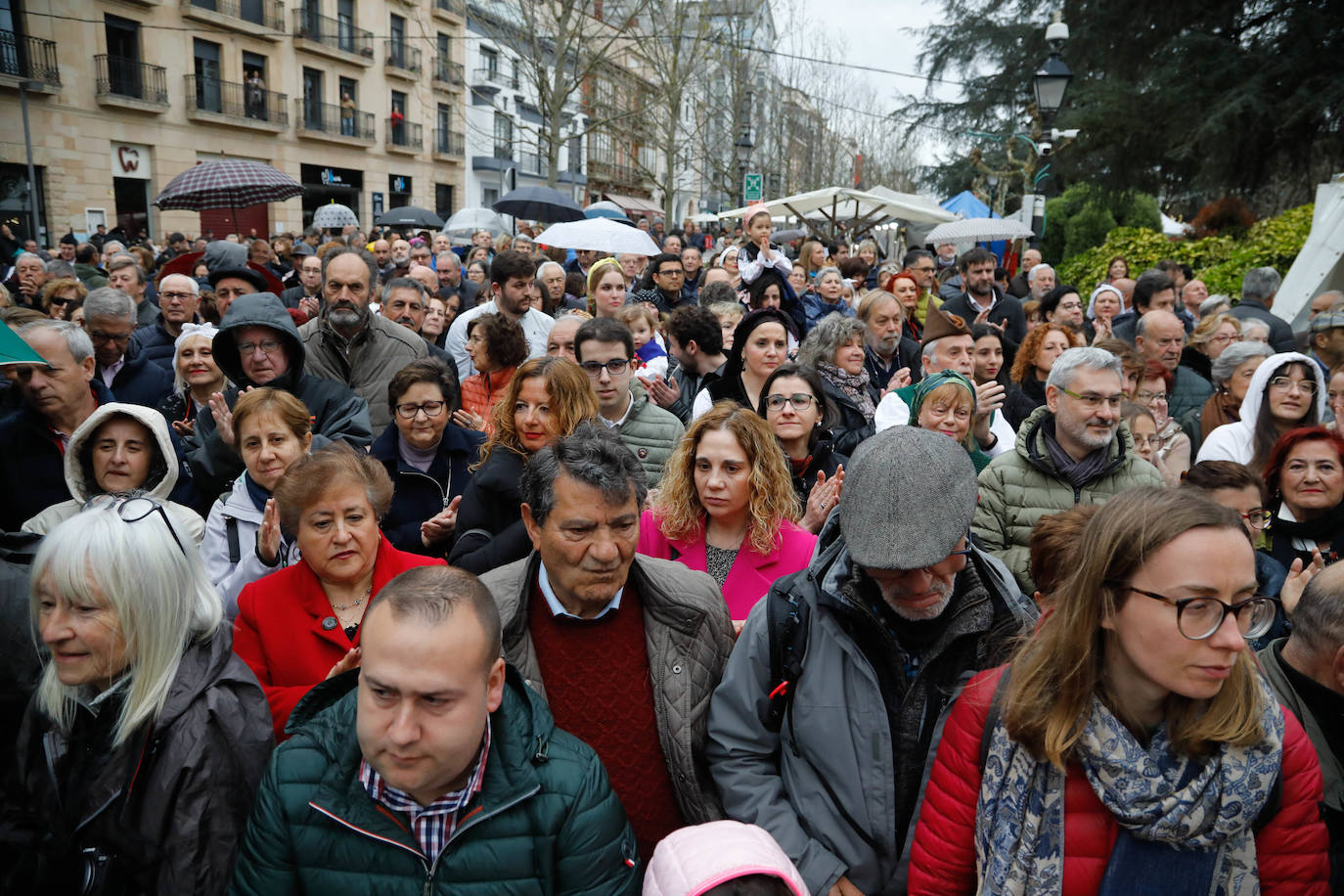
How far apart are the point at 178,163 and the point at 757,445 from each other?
1292 inches

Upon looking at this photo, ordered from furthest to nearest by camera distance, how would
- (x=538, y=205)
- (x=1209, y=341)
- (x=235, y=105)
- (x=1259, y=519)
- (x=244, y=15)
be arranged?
(x=244, y=15)
(x=235, y=105)
(x=538, y=205)
(x=1209, y=341)
(x=1259, y=519)

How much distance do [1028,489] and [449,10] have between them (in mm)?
43772

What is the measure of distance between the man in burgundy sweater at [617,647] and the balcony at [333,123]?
36687 mm

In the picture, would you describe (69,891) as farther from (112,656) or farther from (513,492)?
(513,492)

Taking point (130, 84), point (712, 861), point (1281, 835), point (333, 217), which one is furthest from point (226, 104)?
point (1281, 835)

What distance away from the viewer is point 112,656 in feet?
7.41

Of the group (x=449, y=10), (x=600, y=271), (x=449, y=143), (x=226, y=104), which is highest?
(x=449, y=10)

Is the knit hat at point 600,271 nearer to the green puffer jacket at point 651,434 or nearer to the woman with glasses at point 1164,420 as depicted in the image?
the green puffer jacket at point 651,434

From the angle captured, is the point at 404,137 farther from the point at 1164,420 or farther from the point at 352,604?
the point at 352,604

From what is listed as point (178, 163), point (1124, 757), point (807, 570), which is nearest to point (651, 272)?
point (807, 570)

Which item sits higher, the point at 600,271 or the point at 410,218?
the point at 410,218

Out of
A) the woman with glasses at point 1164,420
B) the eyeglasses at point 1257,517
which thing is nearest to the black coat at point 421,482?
the eyeglasses at point 1257,517

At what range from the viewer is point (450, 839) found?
76.7 inches

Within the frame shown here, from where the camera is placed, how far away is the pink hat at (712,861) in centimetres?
192
